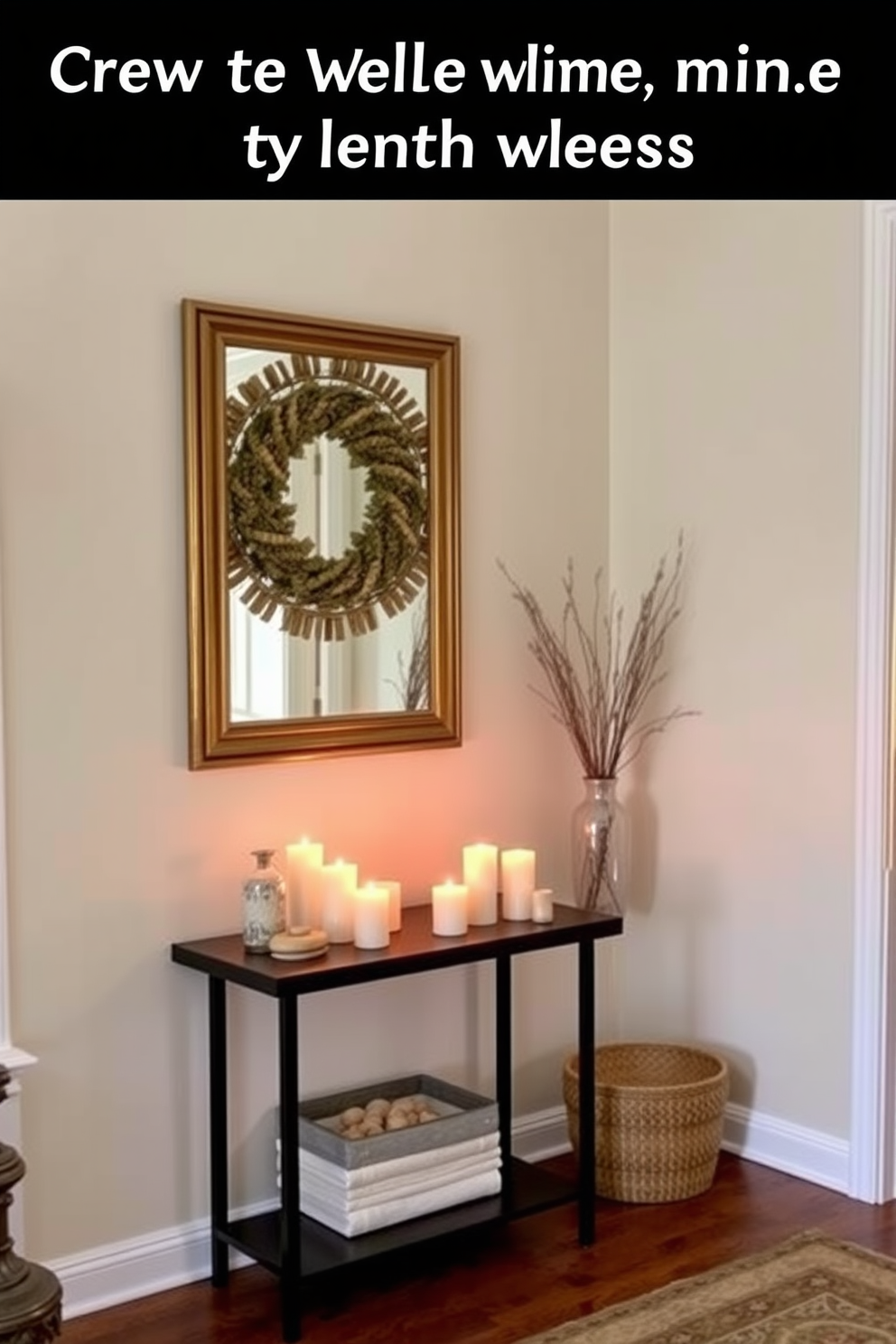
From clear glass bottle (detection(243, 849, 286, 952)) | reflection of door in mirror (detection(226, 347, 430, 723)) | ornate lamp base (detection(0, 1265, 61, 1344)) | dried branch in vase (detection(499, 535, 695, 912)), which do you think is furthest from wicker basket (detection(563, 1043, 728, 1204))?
ornate lamp base (detection(0, 1265, 61, 1344))

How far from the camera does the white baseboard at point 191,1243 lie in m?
2.90

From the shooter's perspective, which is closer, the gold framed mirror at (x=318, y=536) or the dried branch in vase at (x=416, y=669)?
the gold framed mirror at (x=318, y=536)

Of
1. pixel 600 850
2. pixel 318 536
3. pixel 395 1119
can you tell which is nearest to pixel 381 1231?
pixel 395 1119

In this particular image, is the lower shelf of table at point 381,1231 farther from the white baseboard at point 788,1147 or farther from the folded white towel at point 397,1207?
the white baseboard at point 788,1147

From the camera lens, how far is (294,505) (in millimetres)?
3170

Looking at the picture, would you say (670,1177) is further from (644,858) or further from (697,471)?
(697,471)

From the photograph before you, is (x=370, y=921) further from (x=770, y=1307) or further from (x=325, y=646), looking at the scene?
(x=770, y=1307)

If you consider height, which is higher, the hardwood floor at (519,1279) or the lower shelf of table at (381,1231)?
the lower shelf of table at (381,1231)

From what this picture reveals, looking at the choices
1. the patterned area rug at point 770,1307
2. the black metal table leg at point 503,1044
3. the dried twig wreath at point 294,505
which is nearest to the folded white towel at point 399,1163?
the black metal table leg at point 503,1044

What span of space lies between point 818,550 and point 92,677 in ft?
5.25

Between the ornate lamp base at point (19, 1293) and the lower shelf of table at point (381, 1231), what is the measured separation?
990 mm

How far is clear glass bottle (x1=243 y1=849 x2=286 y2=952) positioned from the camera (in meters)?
2.94

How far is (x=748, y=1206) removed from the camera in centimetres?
333
